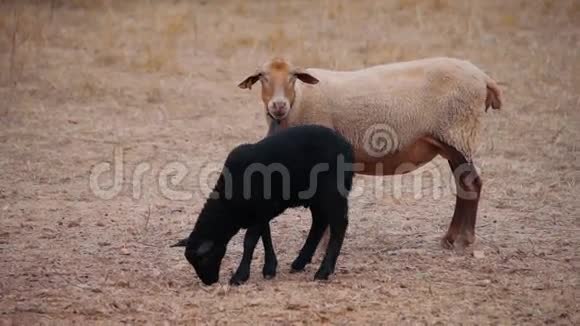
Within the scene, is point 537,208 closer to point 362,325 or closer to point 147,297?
point 362,325

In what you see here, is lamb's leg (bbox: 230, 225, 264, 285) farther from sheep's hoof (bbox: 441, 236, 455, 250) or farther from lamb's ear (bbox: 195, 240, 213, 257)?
sheep's hoof (bbox: 441, 236, 455, 250)

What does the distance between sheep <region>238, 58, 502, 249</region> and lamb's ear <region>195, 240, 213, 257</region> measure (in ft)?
Result: 3.79

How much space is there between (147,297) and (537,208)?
12.3 feet

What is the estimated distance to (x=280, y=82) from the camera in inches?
266

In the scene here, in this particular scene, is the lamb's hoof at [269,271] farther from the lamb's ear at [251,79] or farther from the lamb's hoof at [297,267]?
the lamb's ear at [251,79]

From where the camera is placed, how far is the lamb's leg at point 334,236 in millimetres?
6145

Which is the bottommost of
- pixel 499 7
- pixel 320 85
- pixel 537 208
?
pixel 537 208

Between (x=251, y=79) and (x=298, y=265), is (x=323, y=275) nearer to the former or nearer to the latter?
(x=298, y=265)

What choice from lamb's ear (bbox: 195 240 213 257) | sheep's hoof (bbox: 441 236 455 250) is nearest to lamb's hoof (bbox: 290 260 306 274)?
lamb's ear (bbox: 195 240 213 257)

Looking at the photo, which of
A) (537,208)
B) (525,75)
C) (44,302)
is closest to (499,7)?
(525,75)

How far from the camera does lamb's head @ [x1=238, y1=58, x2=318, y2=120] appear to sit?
21.9ft

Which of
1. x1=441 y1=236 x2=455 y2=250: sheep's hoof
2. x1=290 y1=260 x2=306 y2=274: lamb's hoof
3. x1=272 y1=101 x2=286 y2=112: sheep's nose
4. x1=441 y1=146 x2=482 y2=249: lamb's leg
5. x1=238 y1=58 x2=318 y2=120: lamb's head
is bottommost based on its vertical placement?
x1=290 y1=260 x2=306 y2=274: lamb's hoof

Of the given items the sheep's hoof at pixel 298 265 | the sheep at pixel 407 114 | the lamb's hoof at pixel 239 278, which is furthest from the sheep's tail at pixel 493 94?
the lamb's hoof at pixel 239 278

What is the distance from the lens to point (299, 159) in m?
6.06
